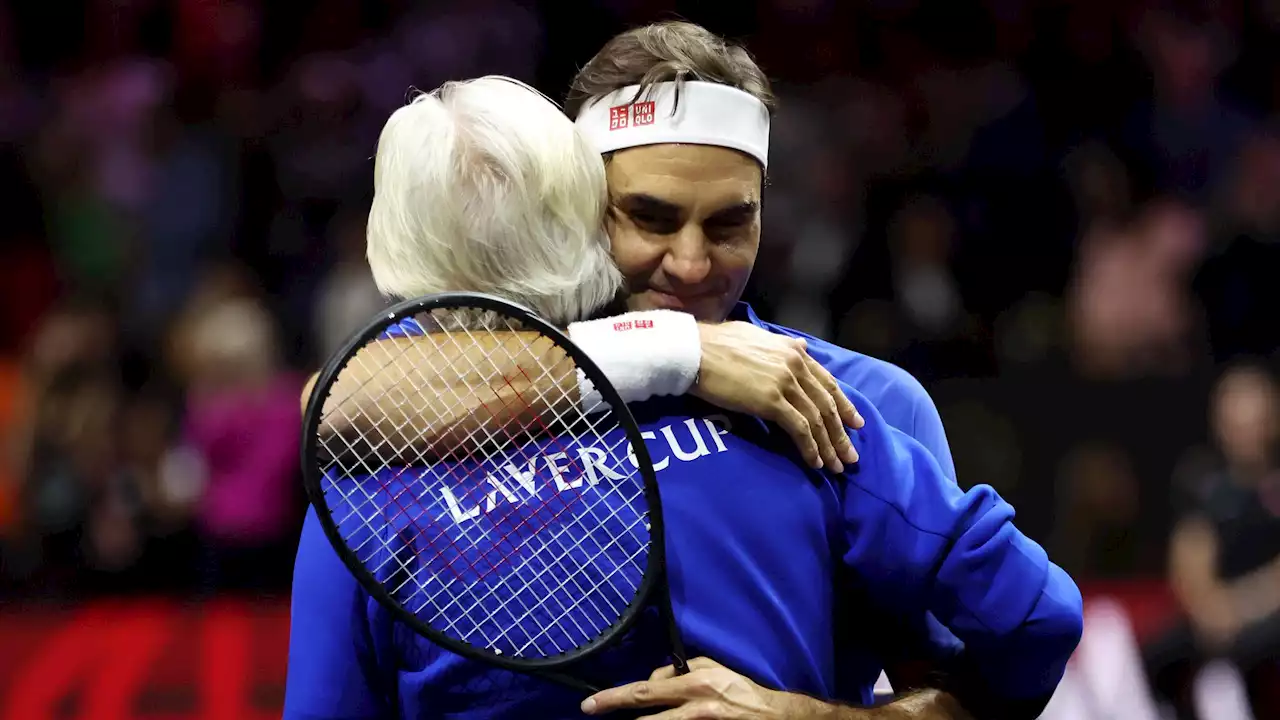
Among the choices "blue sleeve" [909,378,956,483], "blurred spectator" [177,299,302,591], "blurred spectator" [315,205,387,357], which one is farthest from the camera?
"blurred spectator" [315,205,387,357]

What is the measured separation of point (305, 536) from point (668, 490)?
45 cm

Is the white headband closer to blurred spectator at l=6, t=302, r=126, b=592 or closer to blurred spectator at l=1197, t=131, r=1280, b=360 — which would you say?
blurred spectator at l=6, t=302, r=126, b=592

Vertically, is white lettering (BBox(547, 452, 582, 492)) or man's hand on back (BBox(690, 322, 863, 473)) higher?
man's hand on back (BBox(690, 322, 863, 473))

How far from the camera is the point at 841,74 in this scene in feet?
21.1

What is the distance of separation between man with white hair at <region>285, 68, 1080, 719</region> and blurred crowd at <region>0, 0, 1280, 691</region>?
2.87m

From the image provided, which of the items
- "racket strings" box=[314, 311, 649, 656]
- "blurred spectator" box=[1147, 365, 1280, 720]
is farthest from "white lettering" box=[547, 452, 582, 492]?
"blurred spectator" box=[1147, 365, 1280, 720]

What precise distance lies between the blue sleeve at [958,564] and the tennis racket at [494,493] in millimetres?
259

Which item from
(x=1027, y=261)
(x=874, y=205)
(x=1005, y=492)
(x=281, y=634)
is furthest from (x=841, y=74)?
(x=281, y=634)

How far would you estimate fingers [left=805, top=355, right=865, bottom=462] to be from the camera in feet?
5.67

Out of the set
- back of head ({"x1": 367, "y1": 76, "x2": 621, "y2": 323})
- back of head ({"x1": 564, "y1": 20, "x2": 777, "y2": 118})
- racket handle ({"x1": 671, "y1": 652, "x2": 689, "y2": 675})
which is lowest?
racket handle ({"x1": 671, "y1": 652, "x2": 689, "y2": 675})

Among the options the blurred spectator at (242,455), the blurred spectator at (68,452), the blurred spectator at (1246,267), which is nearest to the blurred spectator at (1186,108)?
the blurred spectator at (1246,267)

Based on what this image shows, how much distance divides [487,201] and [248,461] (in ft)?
10.6

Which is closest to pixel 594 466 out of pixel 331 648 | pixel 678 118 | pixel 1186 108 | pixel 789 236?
pixel 331 648

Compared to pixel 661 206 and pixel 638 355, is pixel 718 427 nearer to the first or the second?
pixel 638 355
